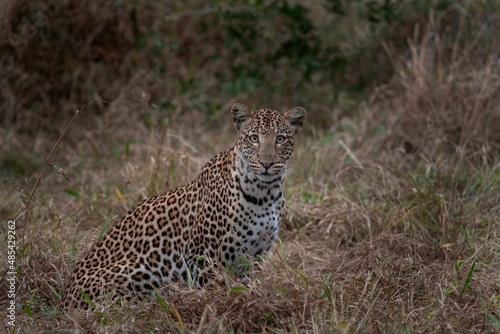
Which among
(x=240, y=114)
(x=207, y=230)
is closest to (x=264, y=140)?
(x=240, y=114)

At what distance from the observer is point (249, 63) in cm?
1108

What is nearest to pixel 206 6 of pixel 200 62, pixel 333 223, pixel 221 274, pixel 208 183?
pixel 200 62

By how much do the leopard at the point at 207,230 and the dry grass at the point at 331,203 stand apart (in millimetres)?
199

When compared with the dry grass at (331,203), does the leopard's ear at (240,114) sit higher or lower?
higher

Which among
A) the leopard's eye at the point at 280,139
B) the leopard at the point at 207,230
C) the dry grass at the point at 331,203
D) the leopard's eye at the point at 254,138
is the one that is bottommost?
the dry grass at the point at 331,203

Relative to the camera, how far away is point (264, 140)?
6191mm

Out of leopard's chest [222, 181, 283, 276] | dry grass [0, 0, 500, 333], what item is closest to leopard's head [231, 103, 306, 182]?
leopard's chest [222, 181, 283, 276]

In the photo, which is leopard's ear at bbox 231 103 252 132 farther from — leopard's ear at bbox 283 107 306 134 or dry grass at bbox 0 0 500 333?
dry grass at bbox 0 0 500 333

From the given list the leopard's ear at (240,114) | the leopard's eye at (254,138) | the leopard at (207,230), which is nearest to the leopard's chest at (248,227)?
the leopard at (207,230)

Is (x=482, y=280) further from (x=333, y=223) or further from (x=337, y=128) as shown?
(x=337, y=128)

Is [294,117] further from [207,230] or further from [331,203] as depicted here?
[331,203]

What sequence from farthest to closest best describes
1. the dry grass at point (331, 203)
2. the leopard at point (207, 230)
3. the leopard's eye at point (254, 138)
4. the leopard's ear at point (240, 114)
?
the leopard's ear at point (240, 114)
the leopard's eye at point (254, 138)
the leopard at point (207, 230)
the dry grass at point (331, 203)

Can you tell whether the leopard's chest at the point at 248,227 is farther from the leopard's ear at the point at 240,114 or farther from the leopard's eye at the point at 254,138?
the leopard's ear at the point at 240,114

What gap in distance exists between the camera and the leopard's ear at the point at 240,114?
254 inches
